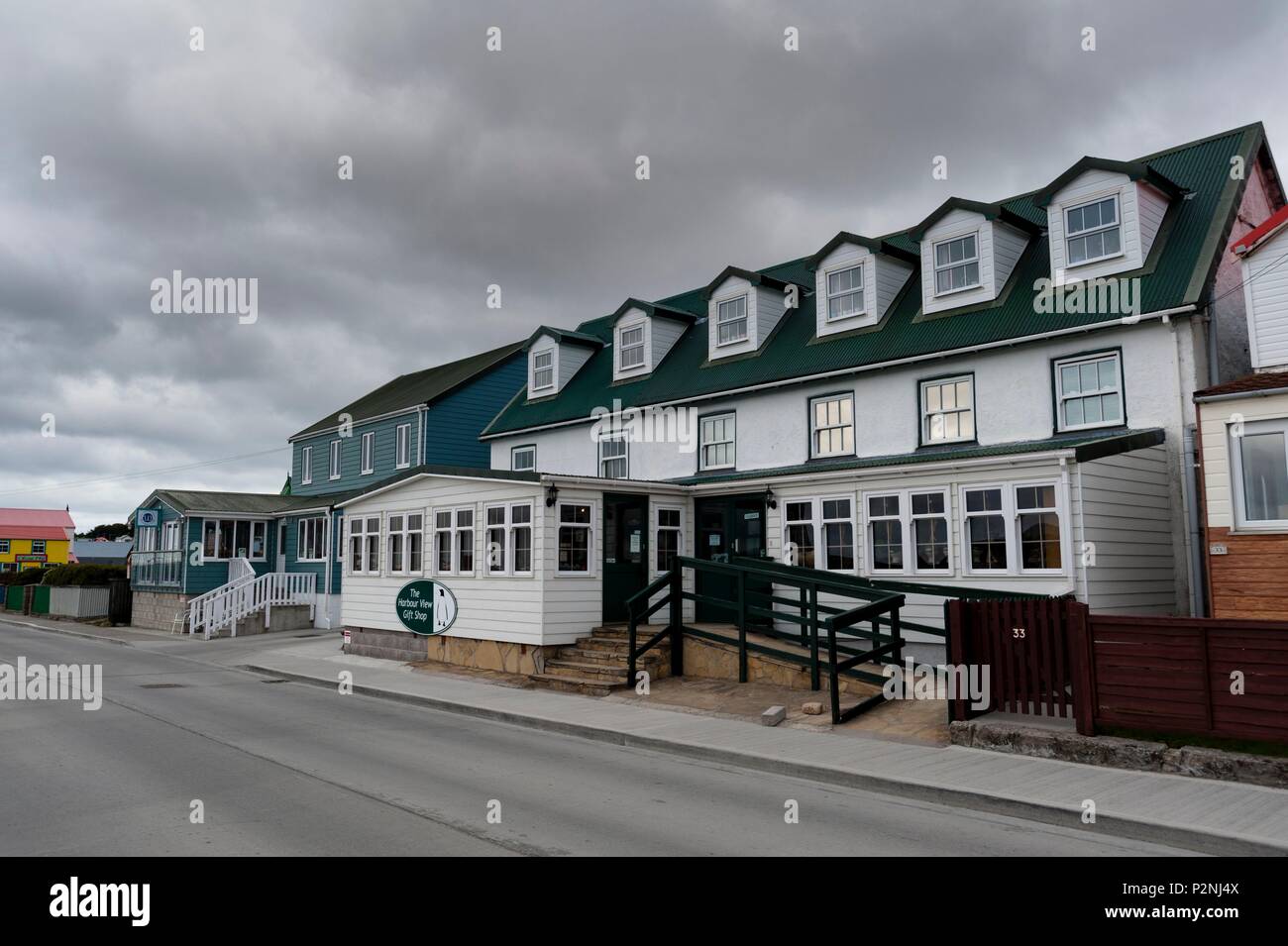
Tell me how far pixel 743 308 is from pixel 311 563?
20.6 meters

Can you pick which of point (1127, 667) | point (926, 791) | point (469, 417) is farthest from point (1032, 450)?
point (469, 417)

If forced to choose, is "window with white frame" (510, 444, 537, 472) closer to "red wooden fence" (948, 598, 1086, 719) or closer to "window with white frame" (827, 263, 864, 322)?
Answer: "window with white frame" (827, 263, 864, 322)

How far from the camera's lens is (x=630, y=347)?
27484mm

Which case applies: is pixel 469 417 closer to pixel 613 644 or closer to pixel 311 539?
pixel 311 539

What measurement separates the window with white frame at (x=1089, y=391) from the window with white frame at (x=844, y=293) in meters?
5.51

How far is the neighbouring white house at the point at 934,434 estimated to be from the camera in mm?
15219

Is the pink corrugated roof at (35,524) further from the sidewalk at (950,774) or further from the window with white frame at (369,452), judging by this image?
the sidewalk at (950,774)

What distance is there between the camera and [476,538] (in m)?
19.9

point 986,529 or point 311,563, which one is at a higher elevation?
point 986,529

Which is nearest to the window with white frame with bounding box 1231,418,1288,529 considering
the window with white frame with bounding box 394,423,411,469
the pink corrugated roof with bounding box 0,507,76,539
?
the window with white frame with bounding box 394,423,411,469

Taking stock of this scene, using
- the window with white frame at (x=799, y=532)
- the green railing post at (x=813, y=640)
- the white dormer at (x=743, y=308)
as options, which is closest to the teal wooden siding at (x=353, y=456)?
the white dormer at (x=743, y=308)

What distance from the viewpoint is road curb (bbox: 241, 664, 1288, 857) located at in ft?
24.0
